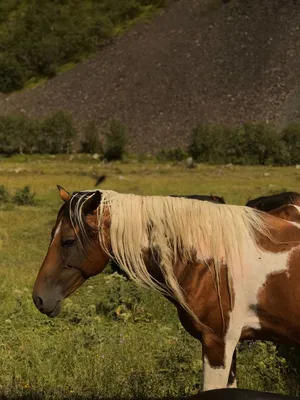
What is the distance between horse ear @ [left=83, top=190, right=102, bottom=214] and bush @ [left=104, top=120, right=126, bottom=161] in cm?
5300

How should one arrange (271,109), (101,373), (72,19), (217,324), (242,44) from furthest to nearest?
1. (72,19)
2. (242,44)
3. (271,109)
4. (101,373)
5. (217,324)

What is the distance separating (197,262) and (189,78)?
79.8 metres

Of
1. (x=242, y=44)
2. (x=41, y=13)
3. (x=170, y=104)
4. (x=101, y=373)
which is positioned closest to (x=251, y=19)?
(x=242, y=44)

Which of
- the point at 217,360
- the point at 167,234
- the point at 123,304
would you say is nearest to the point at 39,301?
the point at 167,234

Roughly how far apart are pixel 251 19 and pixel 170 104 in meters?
28.4

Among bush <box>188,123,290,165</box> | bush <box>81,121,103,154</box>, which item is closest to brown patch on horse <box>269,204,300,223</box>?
bush <box>188,123,290,165</box>

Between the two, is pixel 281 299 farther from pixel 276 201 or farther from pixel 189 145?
pixel 189 145

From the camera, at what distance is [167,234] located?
420 cm

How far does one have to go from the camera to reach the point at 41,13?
13500cm

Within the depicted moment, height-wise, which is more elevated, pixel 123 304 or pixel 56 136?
pixel 123 304

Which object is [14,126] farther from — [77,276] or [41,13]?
[41,13]

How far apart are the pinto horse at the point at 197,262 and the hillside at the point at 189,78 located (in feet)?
199

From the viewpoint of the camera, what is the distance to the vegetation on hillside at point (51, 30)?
111 m

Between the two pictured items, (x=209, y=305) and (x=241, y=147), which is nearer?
(x=209, y=305)
